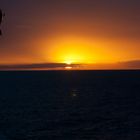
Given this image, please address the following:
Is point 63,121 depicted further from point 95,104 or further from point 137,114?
point 95,104

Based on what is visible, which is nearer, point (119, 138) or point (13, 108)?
point (119, 138)

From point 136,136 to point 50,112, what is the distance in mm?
35350

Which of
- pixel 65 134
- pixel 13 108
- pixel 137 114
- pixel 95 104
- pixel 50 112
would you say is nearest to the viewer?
pixel 65 134

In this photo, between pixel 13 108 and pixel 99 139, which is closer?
pixel 99 139

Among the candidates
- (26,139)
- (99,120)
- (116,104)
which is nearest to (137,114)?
(99,120)

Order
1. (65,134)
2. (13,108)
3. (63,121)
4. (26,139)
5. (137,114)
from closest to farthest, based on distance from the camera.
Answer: (26,139)
(65,134)
(63,121)
(137,114)
(13,108)

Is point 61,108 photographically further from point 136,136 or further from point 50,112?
point 136,136

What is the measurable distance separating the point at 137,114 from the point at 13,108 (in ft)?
89.5

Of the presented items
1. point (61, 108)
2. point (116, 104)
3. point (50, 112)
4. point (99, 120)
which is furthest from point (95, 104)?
point (99, 120)

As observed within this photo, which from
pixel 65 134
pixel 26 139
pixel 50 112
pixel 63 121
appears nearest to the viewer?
pixel 26 139

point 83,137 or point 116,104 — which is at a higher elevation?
point 83,137

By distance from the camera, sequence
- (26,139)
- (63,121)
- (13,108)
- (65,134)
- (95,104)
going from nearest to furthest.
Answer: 1. (26,139)
2. (65,134)
3. (63,121)
4. (13,108)
5. (95,104)

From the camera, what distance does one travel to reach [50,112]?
91250 mm

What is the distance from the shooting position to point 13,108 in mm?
97625
